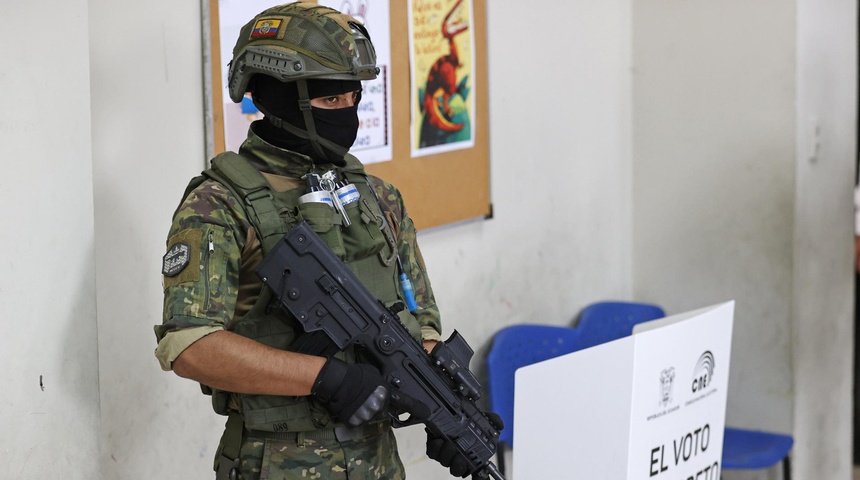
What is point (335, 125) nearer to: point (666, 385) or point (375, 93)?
point (666, 385)

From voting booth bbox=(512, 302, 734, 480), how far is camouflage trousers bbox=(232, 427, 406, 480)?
18.3 inches

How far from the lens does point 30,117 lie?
5.85 feet

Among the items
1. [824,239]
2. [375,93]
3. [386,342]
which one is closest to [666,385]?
[386,342]

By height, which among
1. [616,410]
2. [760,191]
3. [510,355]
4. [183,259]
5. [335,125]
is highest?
[335,125]

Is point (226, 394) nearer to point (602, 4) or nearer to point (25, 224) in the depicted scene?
point (25, 224)

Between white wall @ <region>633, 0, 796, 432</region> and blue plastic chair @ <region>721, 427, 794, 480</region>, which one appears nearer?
blue plastic chair @ <region>721, 427, 794, 480</region>

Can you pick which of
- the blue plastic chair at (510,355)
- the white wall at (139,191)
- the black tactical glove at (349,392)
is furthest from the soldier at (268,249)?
the blue plastic chair at (510,355)

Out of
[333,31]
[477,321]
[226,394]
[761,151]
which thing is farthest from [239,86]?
[761,151]

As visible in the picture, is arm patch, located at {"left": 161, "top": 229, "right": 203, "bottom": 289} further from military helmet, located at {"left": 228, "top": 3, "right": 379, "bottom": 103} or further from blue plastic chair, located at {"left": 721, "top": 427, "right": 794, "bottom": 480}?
blue plastic chair, located at {"left": 721, "top": 427, "right": 794, "bottom": 480}

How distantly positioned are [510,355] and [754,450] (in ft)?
2.73

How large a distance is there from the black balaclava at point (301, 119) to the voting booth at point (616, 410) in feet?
2.09

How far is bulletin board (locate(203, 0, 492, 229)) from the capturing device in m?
2.84

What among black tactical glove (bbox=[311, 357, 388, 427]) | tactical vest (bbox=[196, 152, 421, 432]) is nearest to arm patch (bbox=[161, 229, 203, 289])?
tactical vest (bbox=[196, 152, 421, 432])

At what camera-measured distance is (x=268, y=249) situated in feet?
5.51
